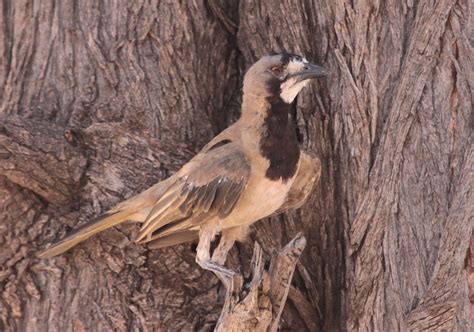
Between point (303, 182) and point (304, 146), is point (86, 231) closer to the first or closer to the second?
point (303, 182)

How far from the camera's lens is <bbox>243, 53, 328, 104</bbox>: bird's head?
183 inches

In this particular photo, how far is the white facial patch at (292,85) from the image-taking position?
464 centimetres

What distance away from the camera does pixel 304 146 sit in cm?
489

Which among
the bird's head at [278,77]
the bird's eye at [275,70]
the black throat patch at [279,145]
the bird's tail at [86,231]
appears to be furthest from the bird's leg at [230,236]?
the bird's eye at [275,70]

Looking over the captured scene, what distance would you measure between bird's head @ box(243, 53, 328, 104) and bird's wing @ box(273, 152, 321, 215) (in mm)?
355

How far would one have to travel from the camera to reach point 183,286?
4.57 m

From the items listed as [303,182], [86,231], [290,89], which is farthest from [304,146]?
[86,231]

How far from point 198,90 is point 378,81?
108cm

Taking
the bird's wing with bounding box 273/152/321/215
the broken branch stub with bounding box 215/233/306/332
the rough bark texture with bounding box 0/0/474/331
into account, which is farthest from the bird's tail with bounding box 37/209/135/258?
the bird's wing with bounding box 273/152/321/215

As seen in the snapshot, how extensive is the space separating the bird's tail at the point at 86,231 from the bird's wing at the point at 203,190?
0.16 metres

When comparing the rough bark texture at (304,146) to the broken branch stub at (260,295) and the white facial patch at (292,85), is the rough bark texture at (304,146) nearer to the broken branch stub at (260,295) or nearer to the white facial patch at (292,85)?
the white facial patch at (292,85)

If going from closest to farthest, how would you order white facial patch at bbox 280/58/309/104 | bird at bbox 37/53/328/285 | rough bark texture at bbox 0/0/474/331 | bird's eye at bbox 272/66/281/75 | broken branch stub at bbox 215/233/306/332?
broken branch stub at bbox 215/233/306/332 → rough bark texture at bbox 0/0/474/331 → bird at bbox 37/53/328/285 → white facial patch at bbox 280/58/309/104 → bird's eye at bbox 272/66/281/75

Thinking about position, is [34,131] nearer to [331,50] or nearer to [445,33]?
[331,50]

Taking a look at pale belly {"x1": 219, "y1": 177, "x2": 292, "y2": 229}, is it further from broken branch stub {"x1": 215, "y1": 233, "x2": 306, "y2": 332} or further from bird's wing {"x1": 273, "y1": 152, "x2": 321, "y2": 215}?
broken branch stub {"x1": 215, "y1": 233, "x2": 306, "y2": 332}
